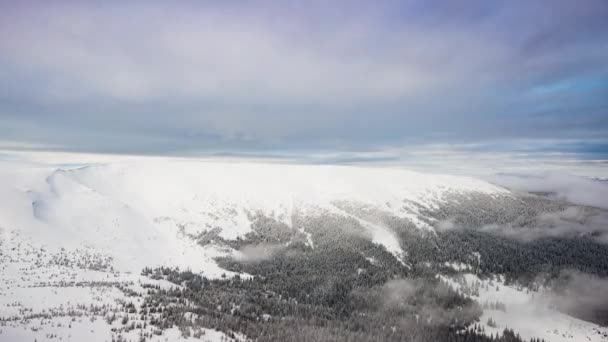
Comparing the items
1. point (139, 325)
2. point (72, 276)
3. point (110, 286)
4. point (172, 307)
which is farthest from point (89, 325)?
point (72, 276)

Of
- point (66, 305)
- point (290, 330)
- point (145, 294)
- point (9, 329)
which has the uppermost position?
point (9, 329)

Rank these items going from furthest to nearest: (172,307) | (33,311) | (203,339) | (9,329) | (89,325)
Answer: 1. (172,307)
2. (203,339)
3. (33,311)
4. (89,325)
5. (9,329)

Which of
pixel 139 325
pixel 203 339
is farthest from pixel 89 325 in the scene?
pixel 203 339

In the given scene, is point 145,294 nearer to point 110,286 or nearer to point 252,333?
point 110,286

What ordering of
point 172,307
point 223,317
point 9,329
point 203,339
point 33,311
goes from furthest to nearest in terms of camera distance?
point 223,317
point 172,307
point 203,339
point 33,311
point 9,329

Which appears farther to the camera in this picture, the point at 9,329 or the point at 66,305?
the point at 66,305

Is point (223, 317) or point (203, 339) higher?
point (203, 339)

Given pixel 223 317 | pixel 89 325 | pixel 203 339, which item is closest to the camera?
pixel 89 325

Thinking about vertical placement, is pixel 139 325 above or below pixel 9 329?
below

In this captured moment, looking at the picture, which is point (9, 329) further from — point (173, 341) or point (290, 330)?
point (290, 330)
